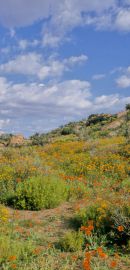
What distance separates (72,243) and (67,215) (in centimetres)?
270

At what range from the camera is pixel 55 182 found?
1098cm

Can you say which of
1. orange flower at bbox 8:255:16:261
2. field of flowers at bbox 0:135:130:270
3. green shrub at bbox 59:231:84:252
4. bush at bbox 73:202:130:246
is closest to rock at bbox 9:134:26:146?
field of flowers at bbox 0:135:130:270

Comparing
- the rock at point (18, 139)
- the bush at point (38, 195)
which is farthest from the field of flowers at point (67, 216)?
the rock at point (18, 139)

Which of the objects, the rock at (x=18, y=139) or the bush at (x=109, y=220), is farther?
the rock at (x=18, y=139)

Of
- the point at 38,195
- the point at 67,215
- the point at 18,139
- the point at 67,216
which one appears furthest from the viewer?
the point at 18,139

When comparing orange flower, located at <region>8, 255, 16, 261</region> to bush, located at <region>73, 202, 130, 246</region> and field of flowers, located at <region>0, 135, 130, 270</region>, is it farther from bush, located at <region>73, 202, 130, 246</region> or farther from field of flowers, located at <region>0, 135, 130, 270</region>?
bush, located at <region>73, 202, 130, 246</region>

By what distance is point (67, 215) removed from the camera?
31.0 ft

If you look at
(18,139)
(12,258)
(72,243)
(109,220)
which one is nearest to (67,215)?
(109,220)

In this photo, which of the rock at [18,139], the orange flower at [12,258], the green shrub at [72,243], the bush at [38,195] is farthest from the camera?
the rock at [18,139]

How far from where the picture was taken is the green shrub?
676 centimetres

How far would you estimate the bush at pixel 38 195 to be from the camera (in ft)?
33.8

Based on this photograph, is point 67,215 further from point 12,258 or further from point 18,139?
point 18,139

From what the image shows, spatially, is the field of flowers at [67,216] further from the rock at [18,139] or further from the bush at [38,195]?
the rock at [18,139]

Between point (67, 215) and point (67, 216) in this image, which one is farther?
point (67, 215)
